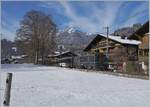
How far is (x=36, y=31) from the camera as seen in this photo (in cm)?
6103

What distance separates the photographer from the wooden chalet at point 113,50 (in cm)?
3269

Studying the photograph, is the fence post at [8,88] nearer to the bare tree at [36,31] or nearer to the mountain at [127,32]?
the mountain at [127,32]

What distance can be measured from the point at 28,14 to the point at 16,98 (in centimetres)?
5339

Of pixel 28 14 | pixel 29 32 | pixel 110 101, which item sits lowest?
pixel 110 101

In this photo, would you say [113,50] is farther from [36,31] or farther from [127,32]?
[127,32]

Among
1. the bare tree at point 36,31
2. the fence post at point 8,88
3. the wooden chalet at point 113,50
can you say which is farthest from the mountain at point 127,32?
the fence post at point 8,88

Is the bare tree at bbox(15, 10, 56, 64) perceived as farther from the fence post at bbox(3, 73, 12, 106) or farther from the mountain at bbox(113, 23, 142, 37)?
the fence post at bbox(3, 73, 12, 106)

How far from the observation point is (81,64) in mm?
A: 39188

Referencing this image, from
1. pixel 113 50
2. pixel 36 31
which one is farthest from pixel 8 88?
pixel 36 31

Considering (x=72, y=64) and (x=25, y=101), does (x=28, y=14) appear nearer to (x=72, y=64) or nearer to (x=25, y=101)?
(x=72, y=64)

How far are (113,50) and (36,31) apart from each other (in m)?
21.6

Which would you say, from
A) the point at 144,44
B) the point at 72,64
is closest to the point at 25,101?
the point at 144,44

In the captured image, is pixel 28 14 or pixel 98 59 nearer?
pixel 98 59

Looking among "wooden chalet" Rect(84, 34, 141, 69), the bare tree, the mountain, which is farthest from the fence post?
the bare tree
